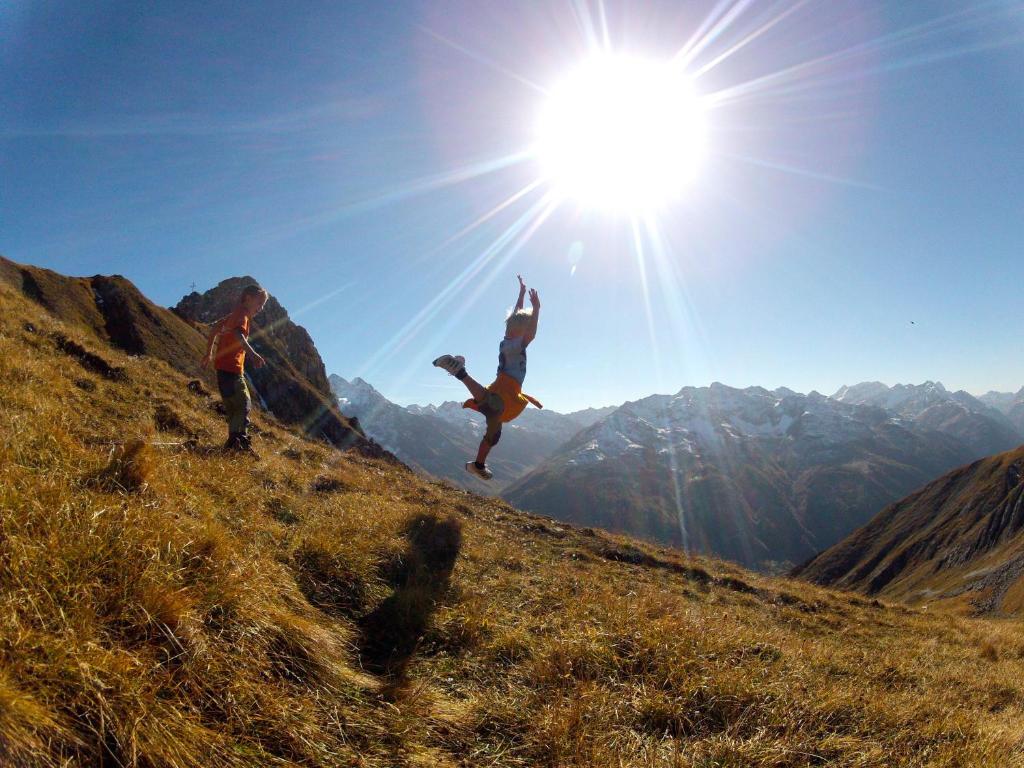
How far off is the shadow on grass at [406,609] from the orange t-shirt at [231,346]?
19.2 feet

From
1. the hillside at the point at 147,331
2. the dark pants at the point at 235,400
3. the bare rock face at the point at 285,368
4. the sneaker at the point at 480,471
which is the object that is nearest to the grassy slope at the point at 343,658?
the dark pants at the point at 235,400

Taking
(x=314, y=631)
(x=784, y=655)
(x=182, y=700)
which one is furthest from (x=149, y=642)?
(x=784, y=655)

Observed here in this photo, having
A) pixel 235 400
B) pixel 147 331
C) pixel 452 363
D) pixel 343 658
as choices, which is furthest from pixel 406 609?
pixel 147 331

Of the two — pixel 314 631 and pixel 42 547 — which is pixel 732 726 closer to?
pixel 314 631

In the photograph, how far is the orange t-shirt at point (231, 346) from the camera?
9.93 metres

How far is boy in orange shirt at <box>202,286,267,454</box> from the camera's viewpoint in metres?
9.78

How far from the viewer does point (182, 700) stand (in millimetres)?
2471

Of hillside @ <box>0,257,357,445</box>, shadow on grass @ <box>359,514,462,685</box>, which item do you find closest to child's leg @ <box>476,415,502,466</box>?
shadow on grass @ <box>359,514,462,685</box>

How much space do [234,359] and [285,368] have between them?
3253 inches

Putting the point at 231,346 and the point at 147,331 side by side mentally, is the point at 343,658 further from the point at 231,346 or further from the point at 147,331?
the point at 147,331

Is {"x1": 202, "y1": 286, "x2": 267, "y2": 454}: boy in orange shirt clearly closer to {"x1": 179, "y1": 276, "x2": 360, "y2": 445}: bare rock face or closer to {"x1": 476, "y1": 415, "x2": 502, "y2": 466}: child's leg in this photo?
{"x1": 476, "y1": 415, "x2": 502, "y2": 466}: child's leg

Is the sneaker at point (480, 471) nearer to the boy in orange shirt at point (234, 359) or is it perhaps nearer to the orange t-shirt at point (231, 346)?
the boy in orange shirt at point (234, 359)

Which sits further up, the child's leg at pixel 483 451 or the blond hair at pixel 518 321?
the blond hair at pixel 518 321

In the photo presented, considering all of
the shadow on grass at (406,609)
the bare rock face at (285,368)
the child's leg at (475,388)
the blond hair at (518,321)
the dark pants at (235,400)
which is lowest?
the shadow on grass at (406,609)
